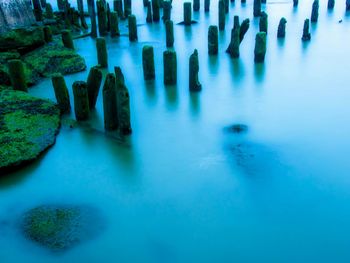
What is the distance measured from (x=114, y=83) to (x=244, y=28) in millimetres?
4523

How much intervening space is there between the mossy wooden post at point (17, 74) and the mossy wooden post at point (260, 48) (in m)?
4.55

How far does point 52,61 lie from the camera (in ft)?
28.2

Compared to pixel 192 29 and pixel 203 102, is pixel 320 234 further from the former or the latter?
pixel 192 29

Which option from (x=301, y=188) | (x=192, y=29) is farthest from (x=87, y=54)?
(x=301, y=188)

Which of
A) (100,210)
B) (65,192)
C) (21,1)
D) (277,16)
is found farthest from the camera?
(277,16)

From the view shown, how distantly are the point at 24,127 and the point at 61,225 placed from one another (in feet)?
6.59

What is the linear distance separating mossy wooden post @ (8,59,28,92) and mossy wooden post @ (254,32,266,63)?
4.55 meters

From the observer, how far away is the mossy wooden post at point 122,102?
17.7 ft

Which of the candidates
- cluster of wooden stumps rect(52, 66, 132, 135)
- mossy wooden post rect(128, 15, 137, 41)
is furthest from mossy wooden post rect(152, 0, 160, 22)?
cluster of wooden stumps rect(52, 66, 132, 135)

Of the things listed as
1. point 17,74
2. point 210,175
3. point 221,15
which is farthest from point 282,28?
point 210,175

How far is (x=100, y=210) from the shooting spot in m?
4.41

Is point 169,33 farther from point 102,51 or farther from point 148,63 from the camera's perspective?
point 148,63

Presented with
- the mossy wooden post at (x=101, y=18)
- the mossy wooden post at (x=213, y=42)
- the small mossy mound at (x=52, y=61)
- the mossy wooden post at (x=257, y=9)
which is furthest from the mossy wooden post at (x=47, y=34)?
the mossy wooden post at (x=257, y=9)

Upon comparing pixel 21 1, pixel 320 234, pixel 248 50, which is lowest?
pixel 320 234
